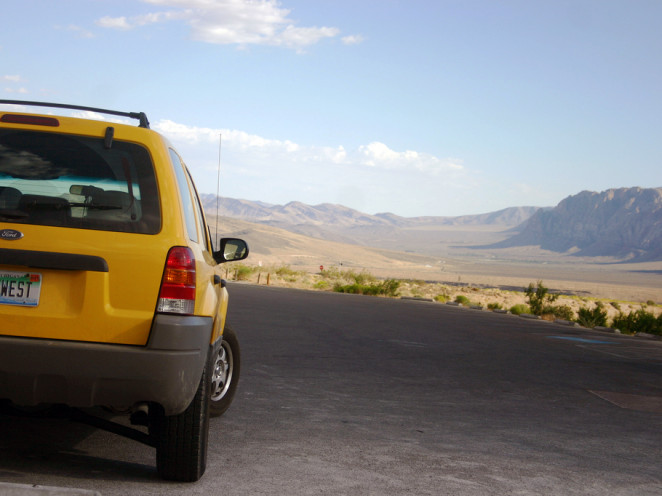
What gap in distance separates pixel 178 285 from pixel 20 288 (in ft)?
2.83

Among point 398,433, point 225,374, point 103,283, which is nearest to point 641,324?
point 398,433

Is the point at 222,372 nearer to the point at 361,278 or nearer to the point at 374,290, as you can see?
the point at 374,290

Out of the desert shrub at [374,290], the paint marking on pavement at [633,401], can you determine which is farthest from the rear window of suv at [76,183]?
the desert shrub at [374,290]

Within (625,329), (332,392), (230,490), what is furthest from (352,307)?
(230,490)

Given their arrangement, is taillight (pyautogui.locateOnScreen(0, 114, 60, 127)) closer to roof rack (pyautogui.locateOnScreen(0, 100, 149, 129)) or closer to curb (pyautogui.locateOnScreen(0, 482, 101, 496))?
roof rack (pyautogui.locateOnScreen(0, 100, 149, 129))

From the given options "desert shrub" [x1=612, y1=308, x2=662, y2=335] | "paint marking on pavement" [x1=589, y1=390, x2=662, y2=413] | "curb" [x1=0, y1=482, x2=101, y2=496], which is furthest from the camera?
"desert shrub" [x1=612, y1=308, x2=662, y2=335]

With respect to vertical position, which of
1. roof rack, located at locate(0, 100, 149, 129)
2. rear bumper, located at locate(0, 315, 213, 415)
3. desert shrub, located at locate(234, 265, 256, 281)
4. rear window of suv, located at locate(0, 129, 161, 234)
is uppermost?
roof rack, located at locate(0, 100, 149, 129)

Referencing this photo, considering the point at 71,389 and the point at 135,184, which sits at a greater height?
the point at 135,184

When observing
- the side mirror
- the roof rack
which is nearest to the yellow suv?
the roof rack

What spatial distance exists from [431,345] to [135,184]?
415 inches

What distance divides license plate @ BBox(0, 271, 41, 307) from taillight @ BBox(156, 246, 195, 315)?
0.68 m

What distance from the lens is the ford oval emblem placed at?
4349 mm

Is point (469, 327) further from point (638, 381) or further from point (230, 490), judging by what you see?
point (230, 490)

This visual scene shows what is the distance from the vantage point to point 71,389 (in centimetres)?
432
